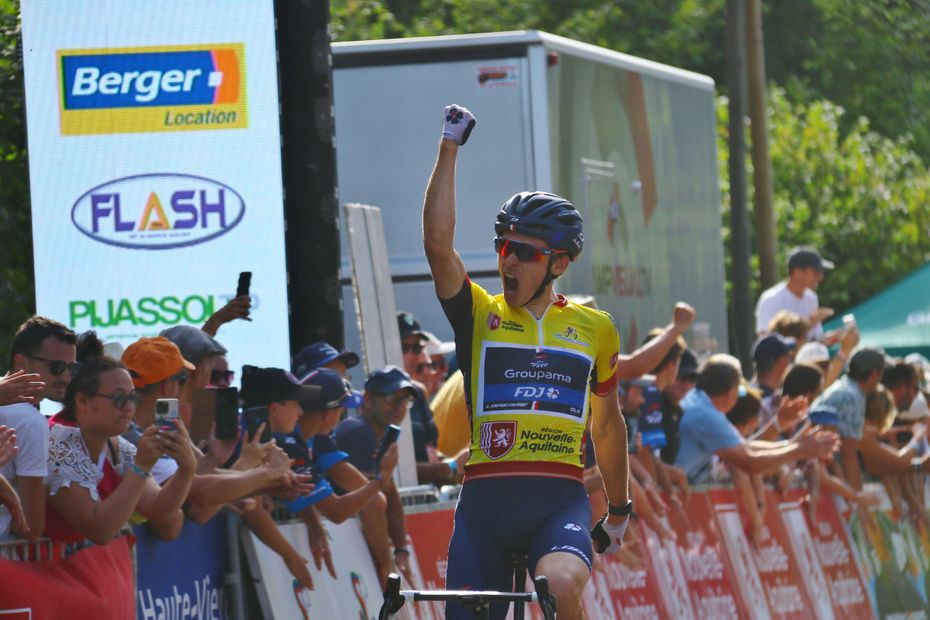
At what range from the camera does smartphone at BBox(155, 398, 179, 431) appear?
675 cm

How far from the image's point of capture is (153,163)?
32.4 ft

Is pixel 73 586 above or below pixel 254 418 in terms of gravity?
below

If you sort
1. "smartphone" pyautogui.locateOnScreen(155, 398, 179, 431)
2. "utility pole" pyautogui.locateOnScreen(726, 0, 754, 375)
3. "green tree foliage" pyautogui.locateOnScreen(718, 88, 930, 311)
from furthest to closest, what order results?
1. "green tree foliage" pyautogui.locateOnScreen(718, 88, 930, 311)
2. "utility pole" pyautogui.locateOnScreen(726, 0, 754, 375)
3. "smartphone" pyautogui.locateOnScreen(155, 398, 179, 431)

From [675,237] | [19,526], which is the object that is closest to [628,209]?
[675,237]

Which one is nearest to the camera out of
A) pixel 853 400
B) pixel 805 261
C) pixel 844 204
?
pixel 853 400

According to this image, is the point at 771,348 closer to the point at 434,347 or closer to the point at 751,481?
the point at 751,481

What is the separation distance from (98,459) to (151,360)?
71cm

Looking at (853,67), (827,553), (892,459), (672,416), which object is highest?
(853,67)

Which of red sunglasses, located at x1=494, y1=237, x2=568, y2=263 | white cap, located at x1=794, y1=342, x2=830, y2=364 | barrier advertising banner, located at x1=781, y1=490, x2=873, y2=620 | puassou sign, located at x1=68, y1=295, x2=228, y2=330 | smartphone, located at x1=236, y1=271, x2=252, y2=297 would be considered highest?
red sunglasses, located at x1=494, y1=237, x2=568, y2=263

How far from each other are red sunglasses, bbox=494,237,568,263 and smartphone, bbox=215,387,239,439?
1.41m

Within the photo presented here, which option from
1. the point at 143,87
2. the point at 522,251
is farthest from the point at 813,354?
the point at 522,251

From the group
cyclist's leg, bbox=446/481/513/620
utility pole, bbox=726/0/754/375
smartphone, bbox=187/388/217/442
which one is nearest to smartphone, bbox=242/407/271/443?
smartphone, bbox=187/388/217/442

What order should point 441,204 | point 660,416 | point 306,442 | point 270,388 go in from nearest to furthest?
point 441,204 < point 270,388 < point 306,442 < point 660,416

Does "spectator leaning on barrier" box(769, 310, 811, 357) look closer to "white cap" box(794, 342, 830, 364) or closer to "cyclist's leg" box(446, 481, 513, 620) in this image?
"white cap" box(794, 342, 830, 364)
